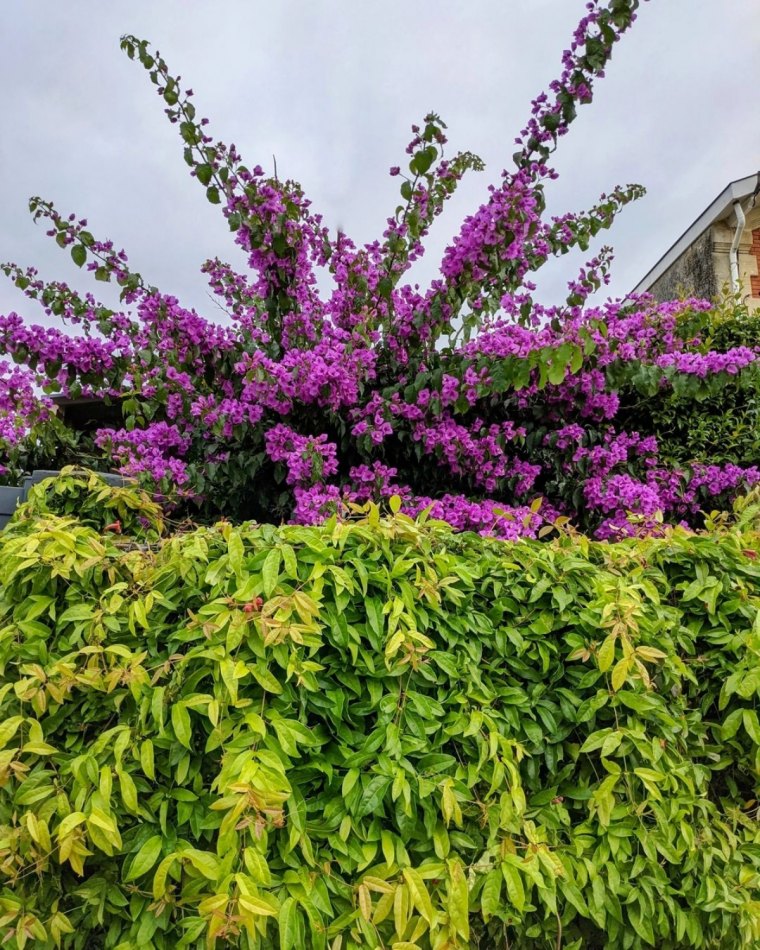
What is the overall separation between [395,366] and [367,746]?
2113mm

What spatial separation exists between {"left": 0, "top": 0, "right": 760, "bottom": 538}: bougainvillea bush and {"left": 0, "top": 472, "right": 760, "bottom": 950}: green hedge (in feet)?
3.42

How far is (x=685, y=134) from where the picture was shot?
18.8 ft

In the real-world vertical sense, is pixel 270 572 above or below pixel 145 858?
above

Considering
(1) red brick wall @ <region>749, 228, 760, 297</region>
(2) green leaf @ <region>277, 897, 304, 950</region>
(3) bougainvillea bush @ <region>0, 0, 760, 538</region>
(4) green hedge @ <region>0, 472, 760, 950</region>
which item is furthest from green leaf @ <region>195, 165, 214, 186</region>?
(1) red brick wall @ <region>749, 228, 760, 297</region>

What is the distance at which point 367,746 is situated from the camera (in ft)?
4.30

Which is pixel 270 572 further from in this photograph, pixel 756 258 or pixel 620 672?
pixel 756 258

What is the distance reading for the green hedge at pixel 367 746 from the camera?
4.02 feet

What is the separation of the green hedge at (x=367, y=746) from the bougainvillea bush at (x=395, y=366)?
1.04m

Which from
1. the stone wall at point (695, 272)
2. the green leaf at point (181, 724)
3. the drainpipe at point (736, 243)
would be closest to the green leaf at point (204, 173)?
the green leaf at point (181, 724)

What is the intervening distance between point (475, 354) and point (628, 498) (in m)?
0.96

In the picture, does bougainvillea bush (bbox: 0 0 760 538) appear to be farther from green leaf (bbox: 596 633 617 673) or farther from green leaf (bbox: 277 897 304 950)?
green leaf (bbox: 277 897 304 950)

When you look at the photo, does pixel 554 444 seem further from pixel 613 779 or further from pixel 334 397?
pixel 613 779

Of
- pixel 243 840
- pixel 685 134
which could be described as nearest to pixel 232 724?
pixel 243 840

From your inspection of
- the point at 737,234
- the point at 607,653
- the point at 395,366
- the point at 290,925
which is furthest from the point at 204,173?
the point at 737,234
